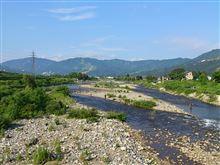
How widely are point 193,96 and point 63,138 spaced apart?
66.3 meters

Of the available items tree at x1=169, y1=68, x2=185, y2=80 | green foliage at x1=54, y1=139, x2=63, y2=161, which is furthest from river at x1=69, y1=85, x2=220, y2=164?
tree at x1=169, y1=68, x2=185, y2=80

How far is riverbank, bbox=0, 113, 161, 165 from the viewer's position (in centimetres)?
2684

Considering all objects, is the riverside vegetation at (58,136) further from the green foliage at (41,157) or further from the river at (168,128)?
the river at (168,128)

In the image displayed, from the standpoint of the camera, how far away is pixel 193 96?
93812 millimetres

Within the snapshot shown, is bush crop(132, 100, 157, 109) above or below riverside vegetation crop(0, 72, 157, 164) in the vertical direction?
below

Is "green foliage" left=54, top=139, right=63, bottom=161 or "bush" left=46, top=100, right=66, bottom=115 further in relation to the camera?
"bush" left=46, top=100, right=66, bottom=115

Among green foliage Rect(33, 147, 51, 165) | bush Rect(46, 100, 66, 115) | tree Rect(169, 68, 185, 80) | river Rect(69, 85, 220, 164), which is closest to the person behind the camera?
green foliage Rect(33, 147, 51, 165)

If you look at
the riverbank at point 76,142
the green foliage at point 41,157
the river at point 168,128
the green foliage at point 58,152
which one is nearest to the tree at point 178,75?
the river at point 168,128

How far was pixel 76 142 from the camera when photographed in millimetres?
31766

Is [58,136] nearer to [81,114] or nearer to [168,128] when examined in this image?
[81,114]

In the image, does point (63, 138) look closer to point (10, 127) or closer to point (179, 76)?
point (10, 127)

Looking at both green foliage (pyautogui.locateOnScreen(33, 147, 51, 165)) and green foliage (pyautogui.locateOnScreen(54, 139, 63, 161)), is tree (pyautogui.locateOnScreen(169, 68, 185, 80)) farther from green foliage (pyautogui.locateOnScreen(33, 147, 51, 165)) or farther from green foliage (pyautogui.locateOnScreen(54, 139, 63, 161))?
green foliage (pyautogui.locateOnScreen(33, 147, 51, 165))

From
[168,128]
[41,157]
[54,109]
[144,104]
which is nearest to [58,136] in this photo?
[41,157]

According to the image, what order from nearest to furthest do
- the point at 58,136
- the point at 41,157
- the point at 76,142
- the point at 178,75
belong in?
the point at 41,157 < the point at 76,142 < the point at 58,136 < the point at 178,75
